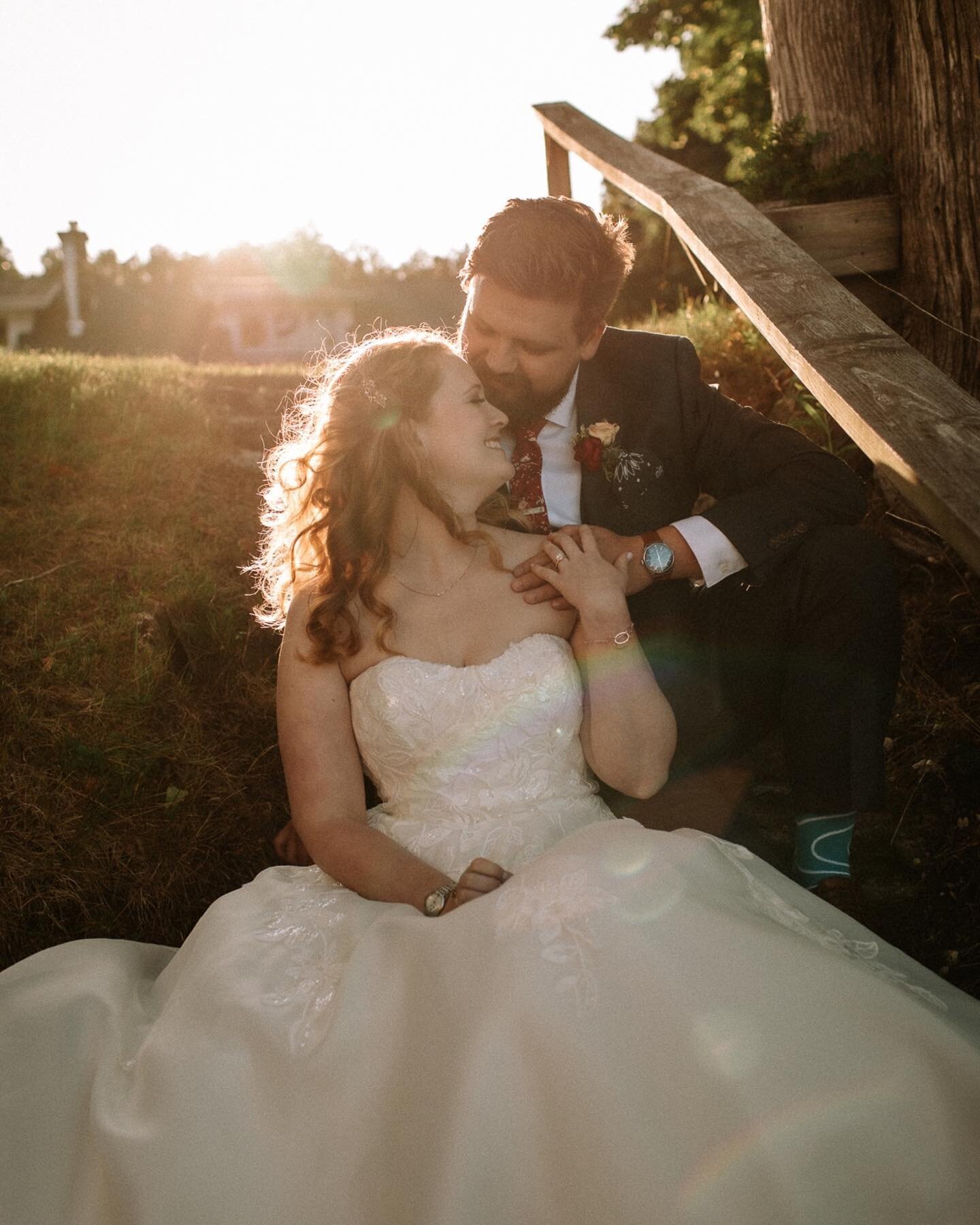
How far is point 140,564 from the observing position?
424 cm

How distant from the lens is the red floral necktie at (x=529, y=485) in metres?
3.59

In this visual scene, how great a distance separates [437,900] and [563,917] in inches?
21.6

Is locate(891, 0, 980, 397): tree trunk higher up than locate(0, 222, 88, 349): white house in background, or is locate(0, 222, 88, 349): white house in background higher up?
locate(0, 222, 88, 349): white house in background

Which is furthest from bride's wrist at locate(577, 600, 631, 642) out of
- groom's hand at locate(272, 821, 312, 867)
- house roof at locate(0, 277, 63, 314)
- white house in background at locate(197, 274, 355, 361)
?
house roof at locate(0, 277, 63, 314)

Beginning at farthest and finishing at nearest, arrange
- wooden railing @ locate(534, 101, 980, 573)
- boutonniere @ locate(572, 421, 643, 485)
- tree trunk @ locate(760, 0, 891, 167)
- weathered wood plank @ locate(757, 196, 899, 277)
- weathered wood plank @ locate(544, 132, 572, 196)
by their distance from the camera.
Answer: weathered wood plank @ locate(544, 132, 572, 196) < tree trunk @ locate(760, 0, 891, 167) < weathered wood plank @ locate(757, 196, 899, 277) < boutonniere @ locate(572, 421, 643, 485) < wooden railing @ locate(534, 101, 980, 573)

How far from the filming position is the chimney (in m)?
32.6

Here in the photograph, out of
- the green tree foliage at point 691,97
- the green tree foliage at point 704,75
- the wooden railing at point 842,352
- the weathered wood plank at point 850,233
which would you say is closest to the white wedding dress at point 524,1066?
the wooden railing at point 842,352

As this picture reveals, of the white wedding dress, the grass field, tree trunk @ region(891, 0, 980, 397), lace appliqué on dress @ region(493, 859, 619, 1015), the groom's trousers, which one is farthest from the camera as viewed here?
tree trunk @ region(891, 0, 980, 397)

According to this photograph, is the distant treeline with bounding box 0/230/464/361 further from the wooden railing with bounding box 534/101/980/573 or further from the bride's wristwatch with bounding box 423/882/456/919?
the bride's wristwatch with bounding box 423/882/456/919

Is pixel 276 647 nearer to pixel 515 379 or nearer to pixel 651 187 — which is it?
pixel 515 379

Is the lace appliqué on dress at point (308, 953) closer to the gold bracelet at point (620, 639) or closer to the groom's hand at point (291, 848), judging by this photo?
the groom's hand at point (291, 848)

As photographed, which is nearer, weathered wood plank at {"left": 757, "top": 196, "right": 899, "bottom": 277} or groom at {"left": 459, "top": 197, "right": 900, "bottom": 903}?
groom at {"left": 459, "top": 197, "right": 900, "bottom": 903}

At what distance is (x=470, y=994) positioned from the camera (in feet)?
6.31

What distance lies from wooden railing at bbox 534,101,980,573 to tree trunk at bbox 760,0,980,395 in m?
0.85
